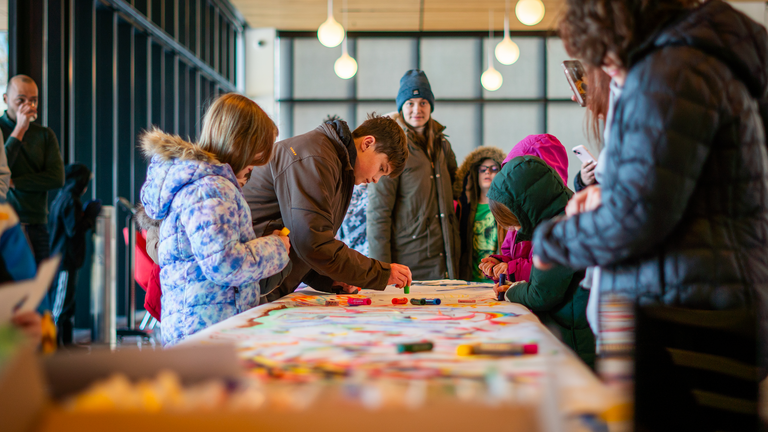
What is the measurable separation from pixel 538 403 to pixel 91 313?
4.53 metres

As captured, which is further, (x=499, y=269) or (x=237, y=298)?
(x=499, y=269)

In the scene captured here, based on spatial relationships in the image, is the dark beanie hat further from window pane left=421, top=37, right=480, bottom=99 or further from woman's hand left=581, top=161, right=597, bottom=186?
window pane left=421, top=37, right=480, bottom=99

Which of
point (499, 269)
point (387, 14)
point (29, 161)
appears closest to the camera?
point (499, 269)

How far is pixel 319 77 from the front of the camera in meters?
7.35

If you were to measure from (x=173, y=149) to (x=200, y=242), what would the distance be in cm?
30

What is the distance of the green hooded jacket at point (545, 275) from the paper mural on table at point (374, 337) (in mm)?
155

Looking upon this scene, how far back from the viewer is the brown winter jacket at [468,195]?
3475 mm

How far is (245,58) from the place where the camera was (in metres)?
7.56

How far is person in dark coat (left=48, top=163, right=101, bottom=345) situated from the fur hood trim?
225cm

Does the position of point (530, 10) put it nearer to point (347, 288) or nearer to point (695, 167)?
point (347, 288)

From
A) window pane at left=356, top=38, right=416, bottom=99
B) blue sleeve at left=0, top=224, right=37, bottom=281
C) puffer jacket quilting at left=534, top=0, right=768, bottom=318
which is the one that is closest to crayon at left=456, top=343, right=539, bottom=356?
puffer jacket quilting at left=534, top=0, right=768, bottom=318

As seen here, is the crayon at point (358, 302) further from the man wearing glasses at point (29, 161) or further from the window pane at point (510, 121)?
the window pane at point (510, 121)

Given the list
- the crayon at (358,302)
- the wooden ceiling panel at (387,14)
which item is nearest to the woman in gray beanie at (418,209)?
the crayon at (358,302)

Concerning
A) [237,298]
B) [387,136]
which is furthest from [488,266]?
[237,298]
